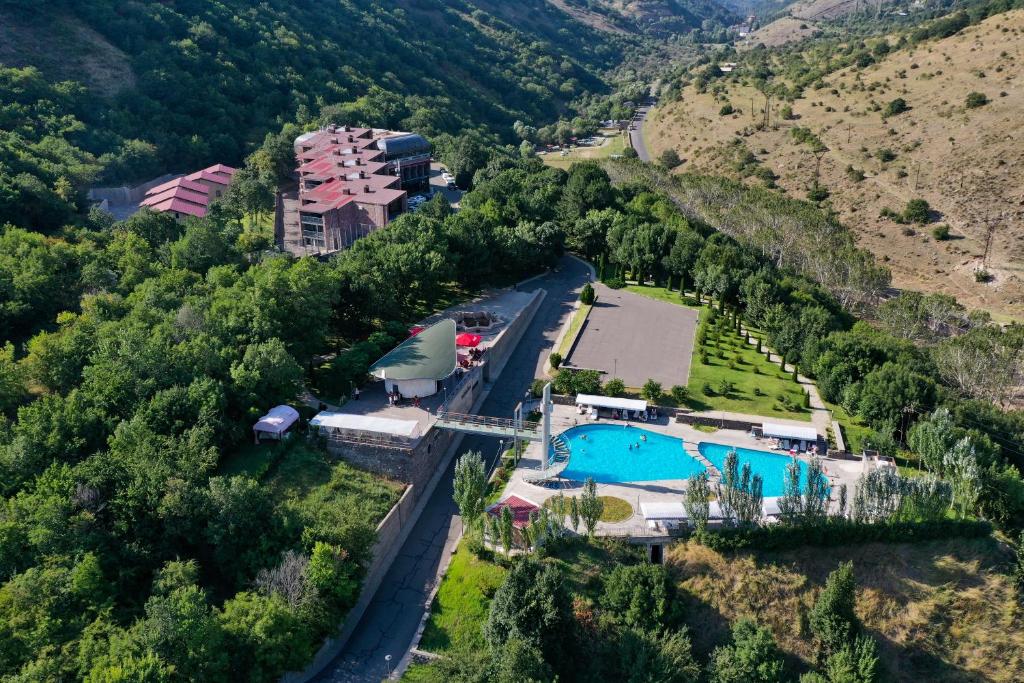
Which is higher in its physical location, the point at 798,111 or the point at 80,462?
the point at 798,111

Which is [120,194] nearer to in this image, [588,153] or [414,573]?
[414,573]

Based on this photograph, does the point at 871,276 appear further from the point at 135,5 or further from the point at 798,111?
the point at 135,5

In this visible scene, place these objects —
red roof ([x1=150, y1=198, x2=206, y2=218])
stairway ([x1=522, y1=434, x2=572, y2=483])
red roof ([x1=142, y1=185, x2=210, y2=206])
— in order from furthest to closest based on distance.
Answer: red roof ([x1=142, y1=185, x2=210, y2=206]), red roof ([x1=150, y1=198, x2=206, y2=218]), stairway ([x1=522, y1=434, x2=572, y2=483])

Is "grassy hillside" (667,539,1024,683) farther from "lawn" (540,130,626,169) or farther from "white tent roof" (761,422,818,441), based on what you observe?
"lawn" (540,130,626,169)

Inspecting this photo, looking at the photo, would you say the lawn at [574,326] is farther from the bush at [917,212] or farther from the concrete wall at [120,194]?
the bush at [917,212]

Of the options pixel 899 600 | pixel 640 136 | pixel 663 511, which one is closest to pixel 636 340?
pixel 663 511

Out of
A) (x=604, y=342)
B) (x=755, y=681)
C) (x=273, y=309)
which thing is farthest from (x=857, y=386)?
(x=273, y=309)

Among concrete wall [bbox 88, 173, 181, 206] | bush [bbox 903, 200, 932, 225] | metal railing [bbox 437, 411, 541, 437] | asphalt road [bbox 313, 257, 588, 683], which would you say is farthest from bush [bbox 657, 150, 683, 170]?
metal railing [bbox 437, 411, 541, 437]
